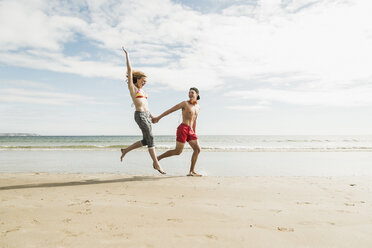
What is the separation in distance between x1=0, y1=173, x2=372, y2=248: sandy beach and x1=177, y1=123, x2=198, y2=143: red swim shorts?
4.48 feet

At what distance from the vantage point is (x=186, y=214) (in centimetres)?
341

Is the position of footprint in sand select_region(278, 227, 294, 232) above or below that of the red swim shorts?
below

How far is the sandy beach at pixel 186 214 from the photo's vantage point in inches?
102

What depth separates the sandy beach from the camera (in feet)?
8.47

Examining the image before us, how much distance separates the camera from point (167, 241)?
2541 millimetres

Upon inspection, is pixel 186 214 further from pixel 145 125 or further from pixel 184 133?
pixel 184 133

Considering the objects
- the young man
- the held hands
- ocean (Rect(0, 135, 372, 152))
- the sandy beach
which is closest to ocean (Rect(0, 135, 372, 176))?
the young man

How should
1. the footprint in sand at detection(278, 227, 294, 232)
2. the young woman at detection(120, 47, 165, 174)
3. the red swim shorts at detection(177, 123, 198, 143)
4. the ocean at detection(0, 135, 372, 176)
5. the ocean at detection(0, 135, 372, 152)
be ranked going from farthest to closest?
the ocean at detection(0, 135, 372, 152) → the ocean at detection(0, 135, 372, 176) → the red swim shorts at detection(177, 123, 198, 143) → the young woman at detection(120, 47, 165, 174) → the footprint in sand at detection(278, 227, 294, 232)

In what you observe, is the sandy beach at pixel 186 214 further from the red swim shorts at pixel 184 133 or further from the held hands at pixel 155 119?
the held hands at pixel 155 119

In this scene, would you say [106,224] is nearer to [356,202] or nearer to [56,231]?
[56,231]

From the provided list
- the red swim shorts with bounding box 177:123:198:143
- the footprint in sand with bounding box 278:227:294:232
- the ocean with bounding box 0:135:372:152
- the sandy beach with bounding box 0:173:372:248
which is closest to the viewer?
the sandy beach with bounding box 0:173:372:248

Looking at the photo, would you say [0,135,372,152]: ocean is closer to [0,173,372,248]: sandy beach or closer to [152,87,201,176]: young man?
[152,87,201,176]: young man

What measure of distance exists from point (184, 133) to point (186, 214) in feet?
11.4

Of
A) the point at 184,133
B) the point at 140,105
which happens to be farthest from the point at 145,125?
the point at 184,133
